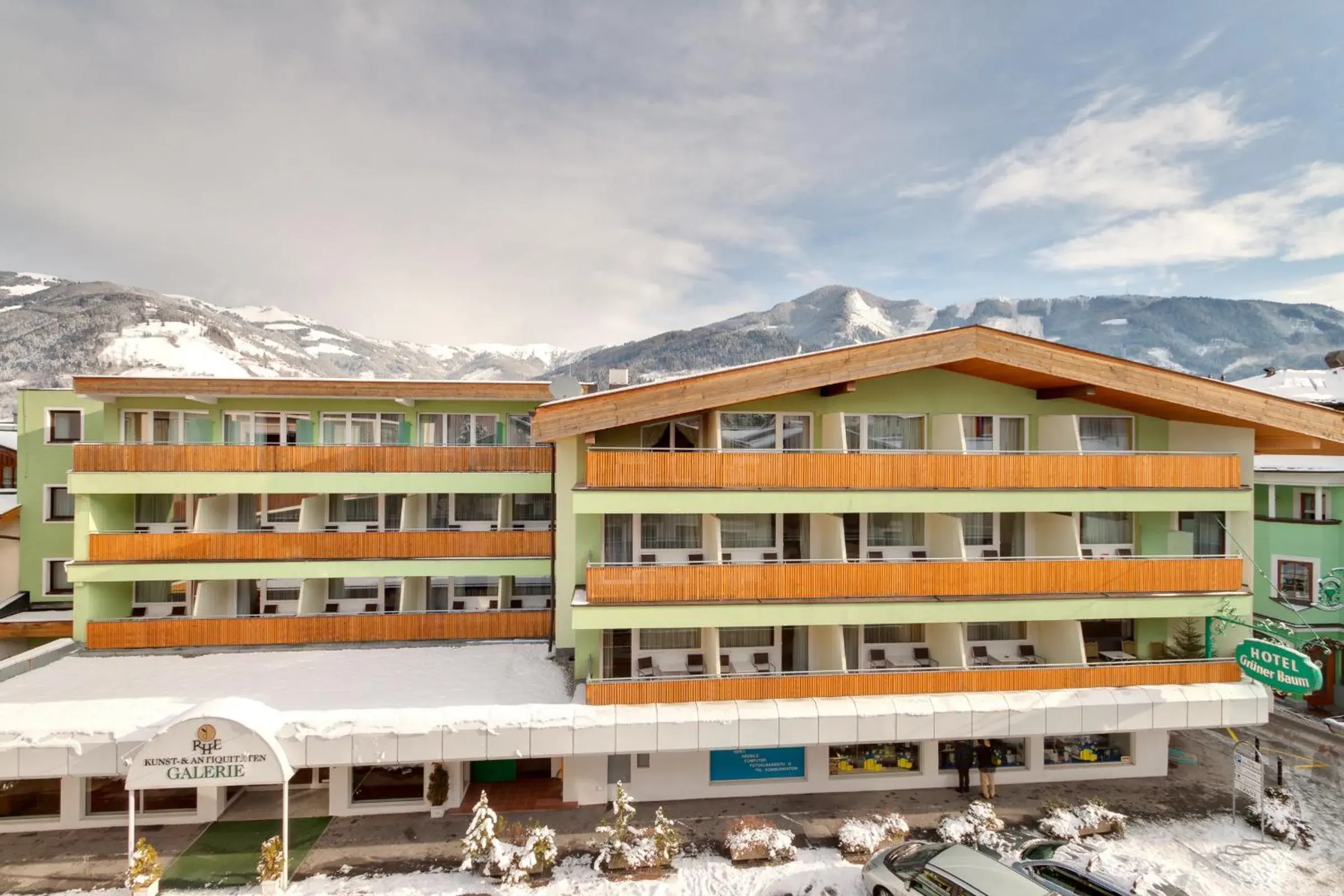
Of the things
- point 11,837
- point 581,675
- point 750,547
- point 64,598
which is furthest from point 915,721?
point 64,598

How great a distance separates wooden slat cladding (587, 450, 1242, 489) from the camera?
12688mm

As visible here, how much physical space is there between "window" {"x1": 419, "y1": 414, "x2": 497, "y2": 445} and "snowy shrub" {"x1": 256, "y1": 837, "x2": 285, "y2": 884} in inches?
408

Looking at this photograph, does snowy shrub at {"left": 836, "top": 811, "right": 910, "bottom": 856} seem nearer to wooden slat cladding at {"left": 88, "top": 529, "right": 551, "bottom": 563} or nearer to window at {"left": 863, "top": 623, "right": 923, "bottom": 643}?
window at {"left": 863, "top": 623, "right": 923, "bottom": 643}

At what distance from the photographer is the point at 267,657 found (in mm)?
15281

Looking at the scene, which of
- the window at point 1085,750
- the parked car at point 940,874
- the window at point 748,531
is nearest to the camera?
the parked car at point 940,874

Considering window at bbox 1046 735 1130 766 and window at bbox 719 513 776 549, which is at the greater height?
window at bbox 719 513 776 549

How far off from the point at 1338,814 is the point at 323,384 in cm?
2671

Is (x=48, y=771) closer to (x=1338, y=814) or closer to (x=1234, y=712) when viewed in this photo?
(x=1234, y=712)

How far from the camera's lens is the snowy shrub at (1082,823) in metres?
12.2

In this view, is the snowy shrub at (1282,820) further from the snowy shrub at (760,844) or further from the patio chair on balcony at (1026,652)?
the snowy shrub at (760,844)

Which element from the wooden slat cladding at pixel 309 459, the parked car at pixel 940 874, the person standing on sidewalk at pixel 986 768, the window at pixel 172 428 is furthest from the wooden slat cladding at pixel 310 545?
the person standing on sidewalk at pixel 986 768

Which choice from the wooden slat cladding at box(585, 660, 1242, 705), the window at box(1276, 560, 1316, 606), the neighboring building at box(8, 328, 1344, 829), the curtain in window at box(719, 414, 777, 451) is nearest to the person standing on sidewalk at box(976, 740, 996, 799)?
the neighboring building at box(8, 328, 1344, 829)

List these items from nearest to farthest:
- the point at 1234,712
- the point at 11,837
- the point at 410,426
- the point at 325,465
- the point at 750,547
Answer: the point at 11,837 → the point at 1234,712 → the point at 750,547 → the point at 325,465 → the point at 410,426

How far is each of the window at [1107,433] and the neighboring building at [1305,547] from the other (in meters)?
9.22
